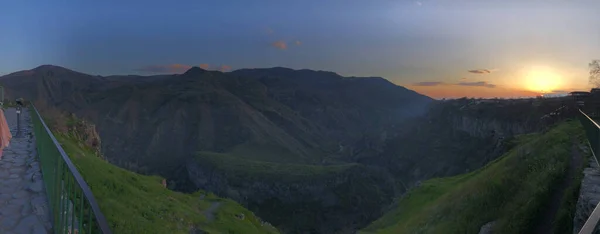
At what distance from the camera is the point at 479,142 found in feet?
430

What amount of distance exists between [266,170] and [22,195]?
146 meters

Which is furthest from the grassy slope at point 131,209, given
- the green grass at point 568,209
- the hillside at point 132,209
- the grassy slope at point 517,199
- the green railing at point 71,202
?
the green grass at point 568,209

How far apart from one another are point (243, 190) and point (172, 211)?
122 meters

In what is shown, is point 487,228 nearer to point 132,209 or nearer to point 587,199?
point 587,199

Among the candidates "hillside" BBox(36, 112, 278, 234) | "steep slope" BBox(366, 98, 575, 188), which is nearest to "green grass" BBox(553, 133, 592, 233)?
"hillside" BBox(36, 112, 278, 234)

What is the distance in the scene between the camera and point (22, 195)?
10.7 meters

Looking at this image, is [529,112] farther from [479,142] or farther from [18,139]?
[18,139]

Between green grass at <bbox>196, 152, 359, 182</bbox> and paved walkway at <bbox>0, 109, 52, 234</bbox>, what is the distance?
13457 centimetres

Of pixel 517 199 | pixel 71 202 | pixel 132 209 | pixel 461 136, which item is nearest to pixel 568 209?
pixel 517 199

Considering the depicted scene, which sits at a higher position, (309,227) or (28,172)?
(28,172)

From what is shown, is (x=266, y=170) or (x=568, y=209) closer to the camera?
(x=568, y=209)

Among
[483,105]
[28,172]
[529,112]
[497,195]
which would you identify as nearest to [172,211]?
[28,172]

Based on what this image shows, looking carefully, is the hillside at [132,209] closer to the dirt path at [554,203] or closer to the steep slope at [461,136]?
the dirt path at [554,203]

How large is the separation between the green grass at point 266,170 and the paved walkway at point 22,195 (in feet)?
442
